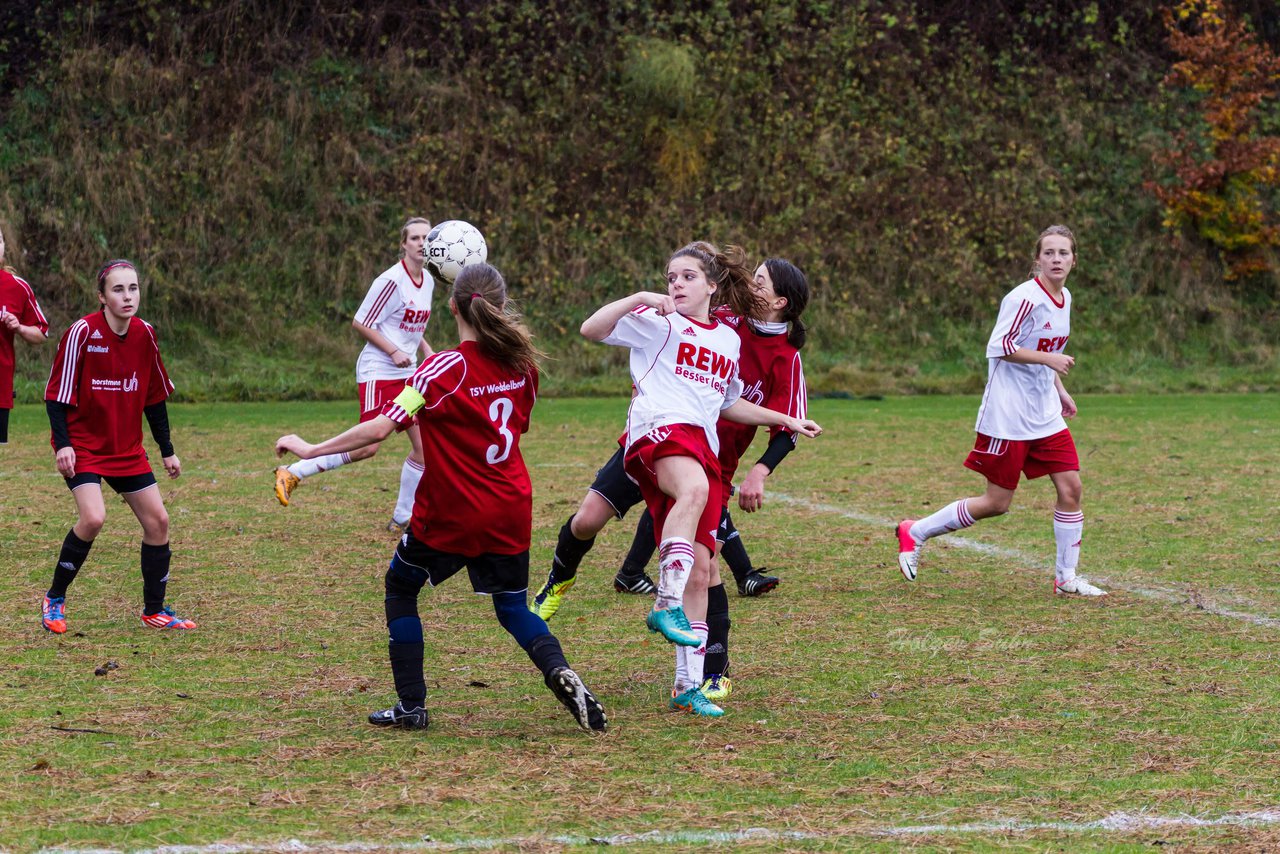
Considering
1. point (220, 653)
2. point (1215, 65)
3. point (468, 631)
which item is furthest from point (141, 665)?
point (1215, 65)

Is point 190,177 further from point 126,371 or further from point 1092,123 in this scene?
point 126,371

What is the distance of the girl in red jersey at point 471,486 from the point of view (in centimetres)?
474

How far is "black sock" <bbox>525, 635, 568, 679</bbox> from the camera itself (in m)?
4.74

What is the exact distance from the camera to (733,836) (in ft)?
12.0

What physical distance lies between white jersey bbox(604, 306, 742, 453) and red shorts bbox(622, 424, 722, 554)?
0.05 meters

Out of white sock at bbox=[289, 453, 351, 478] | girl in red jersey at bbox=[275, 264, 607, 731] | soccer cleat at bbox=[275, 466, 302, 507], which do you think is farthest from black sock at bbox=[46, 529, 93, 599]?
girl in red jersey at bbox=[275, 264, 607, 731]

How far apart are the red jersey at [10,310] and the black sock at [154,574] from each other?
11.1ft

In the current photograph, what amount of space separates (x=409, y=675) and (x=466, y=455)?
776 mm

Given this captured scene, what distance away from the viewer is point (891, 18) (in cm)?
2562

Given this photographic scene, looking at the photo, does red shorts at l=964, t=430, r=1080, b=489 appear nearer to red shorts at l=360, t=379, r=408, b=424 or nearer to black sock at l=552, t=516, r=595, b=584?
black sock at l=552, t=516, r=595, b=584

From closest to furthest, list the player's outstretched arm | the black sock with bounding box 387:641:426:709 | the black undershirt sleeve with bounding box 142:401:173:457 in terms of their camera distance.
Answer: the player's outstretched arm → the black sock with bounding box 387:641:426:709 → the black undershirt sleeve with bounding box 142:401:173:457

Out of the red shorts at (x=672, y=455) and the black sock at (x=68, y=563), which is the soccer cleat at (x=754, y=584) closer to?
the red shorts at (x=672, y=455)

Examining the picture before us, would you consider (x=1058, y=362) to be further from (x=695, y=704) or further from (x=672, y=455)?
(x=695, y=704)

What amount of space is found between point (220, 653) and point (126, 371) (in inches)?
55.5
